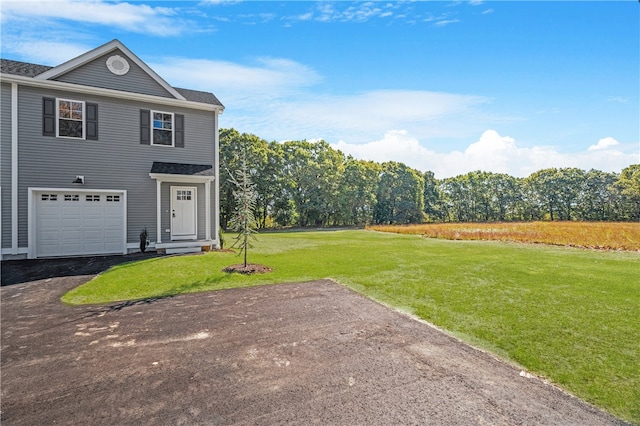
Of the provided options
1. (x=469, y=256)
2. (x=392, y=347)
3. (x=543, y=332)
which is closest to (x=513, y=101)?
(x=469, y=256)

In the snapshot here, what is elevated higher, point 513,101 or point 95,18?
point 95,18

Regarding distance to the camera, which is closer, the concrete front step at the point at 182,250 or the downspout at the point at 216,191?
the concrete front step at the point at 182,250

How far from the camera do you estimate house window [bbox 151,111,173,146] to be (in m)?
12.5

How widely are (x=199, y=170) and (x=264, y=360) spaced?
10.6m

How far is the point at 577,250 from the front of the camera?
12648mm

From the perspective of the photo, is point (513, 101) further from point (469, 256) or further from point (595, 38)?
point (469, 256)

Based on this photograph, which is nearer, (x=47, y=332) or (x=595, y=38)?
(x=47, y=332)

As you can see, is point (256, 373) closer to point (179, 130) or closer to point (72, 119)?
point (179, 130)

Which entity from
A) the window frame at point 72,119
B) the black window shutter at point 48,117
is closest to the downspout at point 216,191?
the window frame at point 72,119

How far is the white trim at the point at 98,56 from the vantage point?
35.9 ft

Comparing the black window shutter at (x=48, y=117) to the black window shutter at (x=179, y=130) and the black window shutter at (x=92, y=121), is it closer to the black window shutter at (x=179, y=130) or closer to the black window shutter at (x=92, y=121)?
the black window shutter at (x=92, y=121)

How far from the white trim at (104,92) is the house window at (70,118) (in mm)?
465

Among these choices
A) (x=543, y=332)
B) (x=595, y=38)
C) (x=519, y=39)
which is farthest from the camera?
(x=519, y=39)

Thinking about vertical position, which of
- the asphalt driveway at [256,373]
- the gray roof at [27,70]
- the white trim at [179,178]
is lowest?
the asphalt driveway at [256,373]
